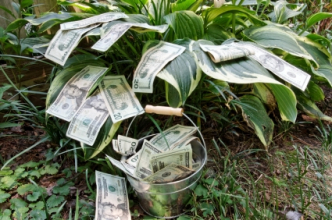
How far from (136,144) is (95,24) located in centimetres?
52

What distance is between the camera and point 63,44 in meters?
1.15

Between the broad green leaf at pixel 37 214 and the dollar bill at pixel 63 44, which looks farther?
the dollar bill at pixel 63 44

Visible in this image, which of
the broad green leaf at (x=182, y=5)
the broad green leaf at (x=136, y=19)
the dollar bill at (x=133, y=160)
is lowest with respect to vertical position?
the dollar bill at (x=133, y=160)

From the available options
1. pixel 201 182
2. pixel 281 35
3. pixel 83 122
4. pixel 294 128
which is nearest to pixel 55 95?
pixel 83 122

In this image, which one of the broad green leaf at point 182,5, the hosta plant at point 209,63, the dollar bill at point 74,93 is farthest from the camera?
the broad green leaf at point 182,5

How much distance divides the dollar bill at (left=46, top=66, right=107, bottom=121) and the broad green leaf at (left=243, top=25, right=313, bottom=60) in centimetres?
69

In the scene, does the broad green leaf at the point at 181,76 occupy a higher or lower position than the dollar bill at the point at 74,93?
higher

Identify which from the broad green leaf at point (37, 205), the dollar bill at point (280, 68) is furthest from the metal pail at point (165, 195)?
the dollar bill at point (280, 68)

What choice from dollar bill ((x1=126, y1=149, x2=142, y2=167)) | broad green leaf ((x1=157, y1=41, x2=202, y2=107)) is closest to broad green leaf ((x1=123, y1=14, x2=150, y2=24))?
broad green leaf ((x1=157, y1=41, x2=202, y2=107))

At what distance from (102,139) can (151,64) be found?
0.33 meters

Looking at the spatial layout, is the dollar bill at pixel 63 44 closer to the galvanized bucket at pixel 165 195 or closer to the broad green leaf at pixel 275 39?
the galvanized bucket at pixel 165 195

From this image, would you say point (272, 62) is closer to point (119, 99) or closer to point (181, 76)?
point (181, 76)

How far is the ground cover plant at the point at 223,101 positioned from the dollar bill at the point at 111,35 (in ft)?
0.17

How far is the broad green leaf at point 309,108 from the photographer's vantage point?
1.42m
